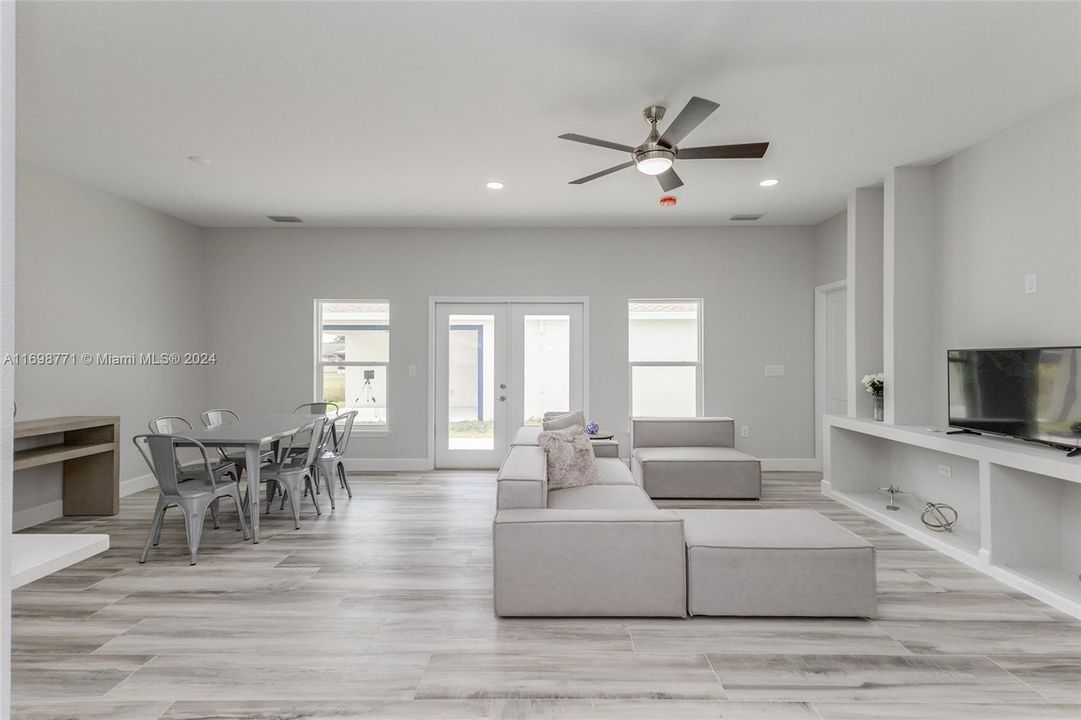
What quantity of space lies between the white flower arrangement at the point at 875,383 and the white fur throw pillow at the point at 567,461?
262 cm

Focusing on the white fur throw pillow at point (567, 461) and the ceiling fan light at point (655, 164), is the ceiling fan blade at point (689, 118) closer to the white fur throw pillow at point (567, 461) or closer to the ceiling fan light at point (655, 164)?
the ceiling fan light at point (655, 164)

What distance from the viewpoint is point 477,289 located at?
21.0 ft

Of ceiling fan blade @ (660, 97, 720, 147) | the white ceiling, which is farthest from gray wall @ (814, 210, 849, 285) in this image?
ceiling fan blade @ (660, 97, 720, 147)

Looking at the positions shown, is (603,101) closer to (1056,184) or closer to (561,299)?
(1056,184)

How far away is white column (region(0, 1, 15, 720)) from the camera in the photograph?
0.87 metres

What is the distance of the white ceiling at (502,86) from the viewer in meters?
2.41

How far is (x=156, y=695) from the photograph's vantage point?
2.09 metres

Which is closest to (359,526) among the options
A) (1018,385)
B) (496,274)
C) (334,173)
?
(334,173)

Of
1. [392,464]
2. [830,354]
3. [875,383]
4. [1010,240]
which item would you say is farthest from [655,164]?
[392,464]

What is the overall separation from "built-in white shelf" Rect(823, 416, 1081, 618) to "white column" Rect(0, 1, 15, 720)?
3.96 metres

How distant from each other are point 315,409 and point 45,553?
5.21 metres

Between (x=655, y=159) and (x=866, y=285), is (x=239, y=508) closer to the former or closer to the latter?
(x=655, y=159)

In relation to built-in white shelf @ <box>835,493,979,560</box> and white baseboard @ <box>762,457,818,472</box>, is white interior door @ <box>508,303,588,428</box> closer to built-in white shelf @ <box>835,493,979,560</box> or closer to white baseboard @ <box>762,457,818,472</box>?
white baseboard @ <box>762,457,818,472</box>

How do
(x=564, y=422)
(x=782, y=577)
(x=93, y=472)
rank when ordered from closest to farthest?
(x=782, y=577) → (x=93, y=472) → (x=564, y=422)
